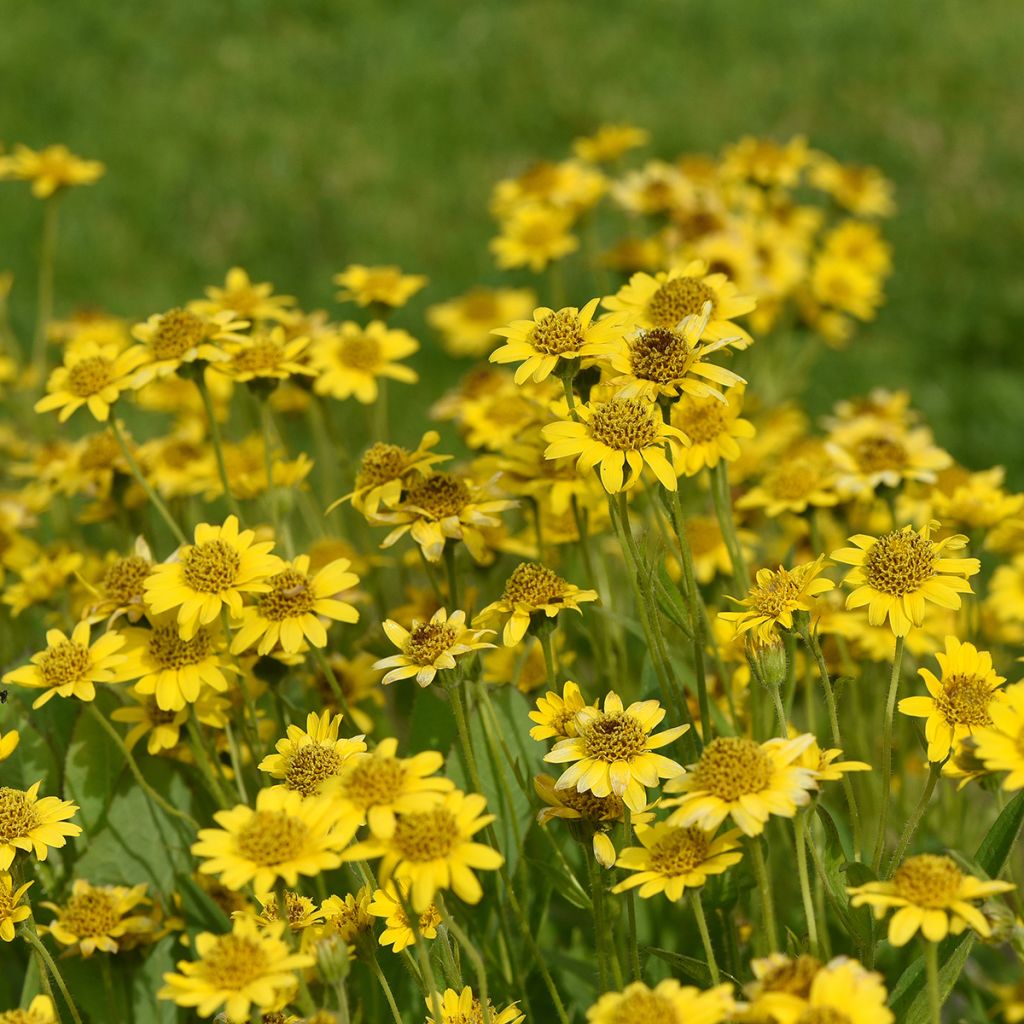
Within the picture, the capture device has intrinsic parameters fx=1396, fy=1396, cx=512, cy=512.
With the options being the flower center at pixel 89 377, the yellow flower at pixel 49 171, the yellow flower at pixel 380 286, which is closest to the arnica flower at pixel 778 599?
the flower center at pixel 89 377

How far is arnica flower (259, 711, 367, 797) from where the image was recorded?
1732 mm

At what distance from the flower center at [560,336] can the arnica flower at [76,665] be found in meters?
0.77

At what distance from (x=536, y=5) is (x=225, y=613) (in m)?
5.88

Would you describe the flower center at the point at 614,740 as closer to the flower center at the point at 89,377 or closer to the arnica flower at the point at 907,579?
the arnica flower at the point at 907,579

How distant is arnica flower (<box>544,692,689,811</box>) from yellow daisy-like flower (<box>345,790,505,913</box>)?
0.74 ft

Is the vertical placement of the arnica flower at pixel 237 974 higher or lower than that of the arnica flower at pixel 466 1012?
higher

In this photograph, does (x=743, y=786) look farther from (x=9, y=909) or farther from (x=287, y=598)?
(x=9, y=909)

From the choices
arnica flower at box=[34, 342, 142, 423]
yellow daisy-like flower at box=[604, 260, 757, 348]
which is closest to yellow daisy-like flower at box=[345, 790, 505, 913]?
yellow daisy-like flower at box=[604, 260, 757, 348]

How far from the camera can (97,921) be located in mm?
2055

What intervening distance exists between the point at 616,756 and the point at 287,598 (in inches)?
22.8

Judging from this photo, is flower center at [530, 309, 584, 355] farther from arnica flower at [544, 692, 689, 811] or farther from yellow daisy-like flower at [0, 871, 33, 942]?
yellow daisy-like flower at [0, 871, 33, 942]

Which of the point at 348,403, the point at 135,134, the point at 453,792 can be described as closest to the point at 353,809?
the point at 453,792

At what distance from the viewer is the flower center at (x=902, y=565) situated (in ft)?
6.36

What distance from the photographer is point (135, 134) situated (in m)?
6.32
